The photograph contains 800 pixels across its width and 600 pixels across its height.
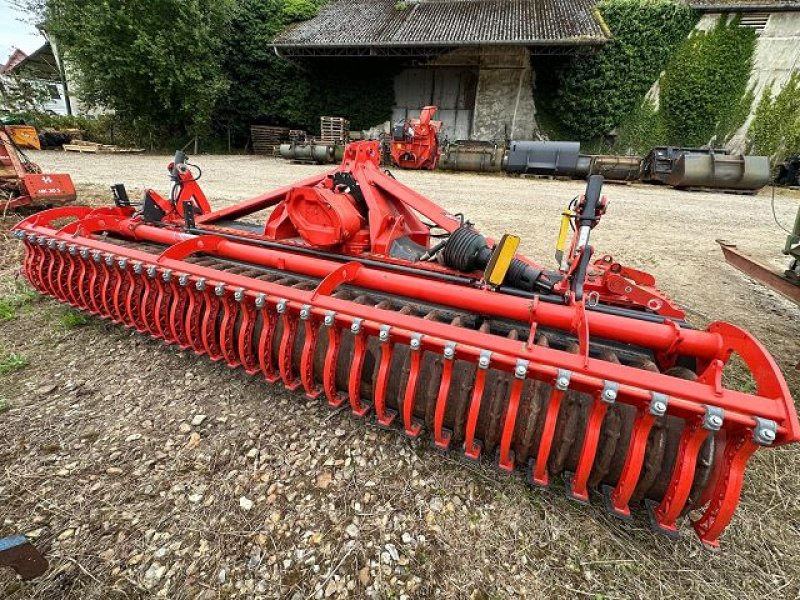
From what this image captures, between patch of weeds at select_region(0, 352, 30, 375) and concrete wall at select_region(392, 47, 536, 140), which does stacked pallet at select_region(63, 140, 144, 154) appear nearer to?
concrete wall at select_region(392, 47, 536, 140)

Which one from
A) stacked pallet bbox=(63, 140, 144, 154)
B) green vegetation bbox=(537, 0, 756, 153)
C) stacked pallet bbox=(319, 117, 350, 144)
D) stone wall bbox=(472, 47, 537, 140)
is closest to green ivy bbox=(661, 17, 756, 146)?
green vegetation bbox=(537, 0, 756, 153)

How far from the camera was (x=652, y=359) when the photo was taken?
7.59ft

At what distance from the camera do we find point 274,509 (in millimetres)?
2062

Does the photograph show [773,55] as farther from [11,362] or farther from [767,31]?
[11,362]

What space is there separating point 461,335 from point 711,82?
25405mm

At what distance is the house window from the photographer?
61.3 ft

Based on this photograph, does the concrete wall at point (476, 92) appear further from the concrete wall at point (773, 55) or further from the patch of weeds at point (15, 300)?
the patch of weeds at point (15, 300)

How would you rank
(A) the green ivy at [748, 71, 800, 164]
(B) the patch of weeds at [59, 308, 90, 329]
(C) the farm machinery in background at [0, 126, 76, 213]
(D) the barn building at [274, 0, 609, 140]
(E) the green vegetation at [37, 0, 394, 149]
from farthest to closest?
Result: (D) the barn building at [274, 0, 609, 140] < (A) the green ivy at [748, 71, 800, 164] < (E) the green vegetation at [37, 0, 394, 149] < (C) the farm machinery in background at [0, 126, 76, 213] < (B) the patch of weeds at [59, 308, 90, 329]

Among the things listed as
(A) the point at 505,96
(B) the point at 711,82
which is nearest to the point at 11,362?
(A) the point at 505,96

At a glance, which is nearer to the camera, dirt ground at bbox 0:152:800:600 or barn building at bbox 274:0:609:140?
dirt ground at bbox 0:152:800:600

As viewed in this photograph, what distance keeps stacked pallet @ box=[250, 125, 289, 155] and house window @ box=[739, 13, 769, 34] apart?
24.3 metres

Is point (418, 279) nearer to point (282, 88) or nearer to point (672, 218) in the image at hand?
point (672, 218)

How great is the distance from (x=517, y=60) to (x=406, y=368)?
77.6ft

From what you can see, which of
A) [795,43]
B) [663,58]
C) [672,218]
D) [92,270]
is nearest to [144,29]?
[92,270]
